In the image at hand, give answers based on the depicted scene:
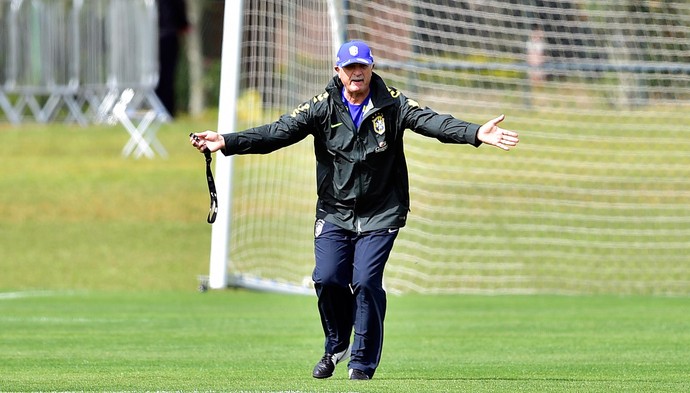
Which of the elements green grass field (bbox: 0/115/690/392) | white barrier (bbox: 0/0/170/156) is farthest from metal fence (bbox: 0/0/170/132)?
green grass field (bbox: 0/115/690/392)

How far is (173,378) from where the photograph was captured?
930 cm

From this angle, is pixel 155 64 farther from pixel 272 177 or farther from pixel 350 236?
pixel 350 236

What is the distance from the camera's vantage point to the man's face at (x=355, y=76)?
9.23 metres

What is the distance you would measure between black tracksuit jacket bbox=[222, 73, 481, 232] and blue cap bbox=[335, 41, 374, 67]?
0.98ft

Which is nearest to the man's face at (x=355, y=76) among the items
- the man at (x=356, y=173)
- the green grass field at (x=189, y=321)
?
the man at (x=356, y=173)

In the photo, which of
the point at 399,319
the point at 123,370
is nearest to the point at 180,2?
the point at 399,319

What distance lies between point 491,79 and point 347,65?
32.7ft

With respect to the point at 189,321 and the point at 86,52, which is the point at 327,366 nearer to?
the point at 189,321

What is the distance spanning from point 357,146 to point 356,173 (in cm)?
18

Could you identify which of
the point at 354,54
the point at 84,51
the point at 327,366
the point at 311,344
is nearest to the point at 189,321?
the point at 311,344

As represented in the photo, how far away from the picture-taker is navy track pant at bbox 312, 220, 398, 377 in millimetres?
9344

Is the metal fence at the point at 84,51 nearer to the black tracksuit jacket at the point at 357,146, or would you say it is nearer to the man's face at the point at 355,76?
the black tracksuit jacket at the point at 357,146

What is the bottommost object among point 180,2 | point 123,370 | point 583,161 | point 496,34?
point 123,370

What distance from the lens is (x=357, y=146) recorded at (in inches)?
368
